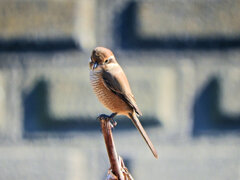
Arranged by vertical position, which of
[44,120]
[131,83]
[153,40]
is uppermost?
[153,40]

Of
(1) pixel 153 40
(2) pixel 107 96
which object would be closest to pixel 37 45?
(1) pixel 153 40

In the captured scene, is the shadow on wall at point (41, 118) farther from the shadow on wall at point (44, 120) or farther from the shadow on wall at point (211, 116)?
the shadow on wall at point (211, 116)

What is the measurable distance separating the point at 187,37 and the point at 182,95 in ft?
0.51

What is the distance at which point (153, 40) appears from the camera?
37.0 inches

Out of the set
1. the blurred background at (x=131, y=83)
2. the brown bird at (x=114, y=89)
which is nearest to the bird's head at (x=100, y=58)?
the brown bird at (x=114, y=89)

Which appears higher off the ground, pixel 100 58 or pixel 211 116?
pixel 100 58

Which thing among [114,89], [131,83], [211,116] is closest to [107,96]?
[114,89]

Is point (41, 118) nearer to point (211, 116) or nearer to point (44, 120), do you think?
point (44, 120)

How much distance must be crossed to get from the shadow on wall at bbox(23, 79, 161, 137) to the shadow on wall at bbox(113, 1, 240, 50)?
0.20 m

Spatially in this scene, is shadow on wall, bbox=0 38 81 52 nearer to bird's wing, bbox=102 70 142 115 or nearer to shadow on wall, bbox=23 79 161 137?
shadow on wall, bbox=23 79 161 137

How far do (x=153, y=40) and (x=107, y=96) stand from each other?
0.39 m

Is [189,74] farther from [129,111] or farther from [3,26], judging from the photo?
[3,26]

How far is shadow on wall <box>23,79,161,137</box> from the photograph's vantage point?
0.94 metres

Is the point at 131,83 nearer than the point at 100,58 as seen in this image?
No
